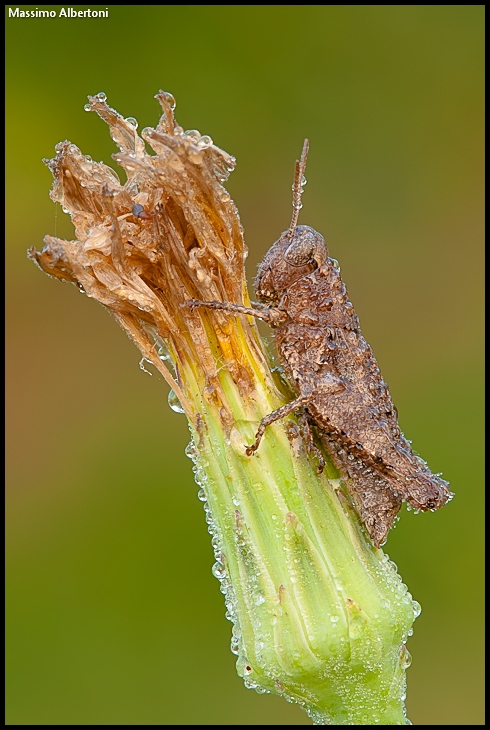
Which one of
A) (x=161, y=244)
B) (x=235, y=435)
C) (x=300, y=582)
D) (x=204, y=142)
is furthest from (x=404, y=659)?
(x=204, y=142)

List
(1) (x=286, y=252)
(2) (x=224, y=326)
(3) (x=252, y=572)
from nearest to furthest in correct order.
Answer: (3) (x=252, y=572) < (2) (x=224, y=326) < (1) (x=286, y=252)

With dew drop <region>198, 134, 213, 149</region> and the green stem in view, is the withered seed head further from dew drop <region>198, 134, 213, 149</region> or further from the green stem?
the green stem

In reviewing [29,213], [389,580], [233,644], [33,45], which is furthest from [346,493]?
[33,45]

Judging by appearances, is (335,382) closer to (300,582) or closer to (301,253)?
(301,253)

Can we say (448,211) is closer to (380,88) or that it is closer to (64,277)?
(380,88)

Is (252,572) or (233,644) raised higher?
(252,572)
